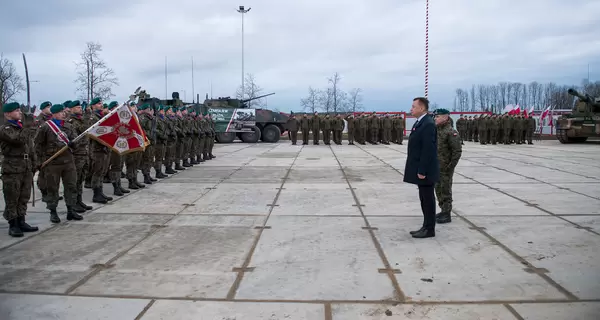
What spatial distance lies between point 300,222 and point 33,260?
3330 mm

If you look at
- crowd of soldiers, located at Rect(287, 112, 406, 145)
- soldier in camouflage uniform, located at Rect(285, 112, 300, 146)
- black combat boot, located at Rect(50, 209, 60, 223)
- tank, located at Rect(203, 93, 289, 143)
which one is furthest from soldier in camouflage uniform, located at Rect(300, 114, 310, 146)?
black combat boot, located at Rect(50, 209, 60, 223)

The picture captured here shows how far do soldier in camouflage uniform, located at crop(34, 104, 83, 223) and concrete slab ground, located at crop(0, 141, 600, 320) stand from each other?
32 cm

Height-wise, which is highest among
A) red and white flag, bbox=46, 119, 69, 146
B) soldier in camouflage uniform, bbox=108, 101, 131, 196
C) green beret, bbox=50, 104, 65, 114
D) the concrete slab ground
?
green beret, bbox=50, 104, 65, 114

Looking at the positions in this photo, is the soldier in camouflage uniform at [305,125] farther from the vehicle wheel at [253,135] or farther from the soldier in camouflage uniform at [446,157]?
the soldier in camouflage uniform at [446,157]

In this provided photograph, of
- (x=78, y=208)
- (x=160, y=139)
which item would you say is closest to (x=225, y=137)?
(x=160, y=139)

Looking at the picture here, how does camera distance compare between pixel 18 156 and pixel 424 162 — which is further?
pixel 18 156

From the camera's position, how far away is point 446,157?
6941mm

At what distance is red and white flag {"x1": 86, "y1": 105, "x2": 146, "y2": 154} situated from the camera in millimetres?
A: 8258

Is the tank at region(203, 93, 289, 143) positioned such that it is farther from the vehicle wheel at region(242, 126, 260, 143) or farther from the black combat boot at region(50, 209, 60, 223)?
the black combat boot at region(50, 209, 60, 223)

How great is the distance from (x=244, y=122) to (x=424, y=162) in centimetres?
2148

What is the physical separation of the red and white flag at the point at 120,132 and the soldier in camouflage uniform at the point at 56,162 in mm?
997

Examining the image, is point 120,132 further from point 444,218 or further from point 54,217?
point 444,218

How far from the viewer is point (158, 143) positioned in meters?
11.5

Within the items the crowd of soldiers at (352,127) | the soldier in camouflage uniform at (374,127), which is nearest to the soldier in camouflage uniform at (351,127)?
the crowd of soldiers at (352,127)
